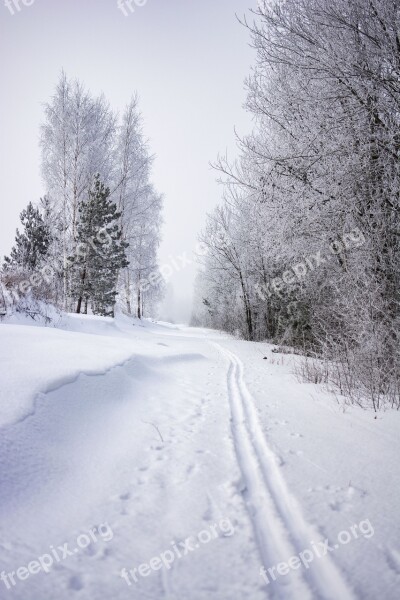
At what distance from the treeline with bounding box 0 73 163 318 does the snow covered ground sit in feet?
33.2

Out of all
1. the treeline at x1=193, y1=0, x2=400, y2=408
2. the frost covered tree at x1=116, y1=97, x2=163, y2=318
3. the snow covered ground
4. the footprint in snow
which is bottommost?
the footprint in snow

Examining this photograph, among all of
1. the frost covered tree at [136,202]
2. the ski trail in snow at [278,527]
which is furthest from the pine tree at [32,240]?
the ski trail in snow at [278,527]

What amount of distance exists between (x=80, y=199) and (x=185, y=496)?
57.5 feet

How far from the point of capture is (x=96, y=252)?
1593cm

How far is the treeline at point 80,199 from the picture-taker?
14.8 m

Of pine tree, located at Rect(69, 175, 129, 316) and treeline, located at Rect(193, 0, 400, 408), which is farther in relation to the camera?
pine tree, located at Rect(69, 175, 129, 316)

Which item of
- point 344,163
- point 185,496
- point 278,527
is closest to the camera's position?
point 278,527

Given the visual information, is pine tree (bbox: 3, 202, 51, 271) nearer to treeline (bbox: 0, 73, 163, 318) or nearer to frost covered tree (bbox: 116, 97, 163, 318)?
treeline (bbox: 0, 73, 163, 318)

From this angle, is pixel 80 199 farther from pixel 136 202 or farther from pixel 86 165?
pixel 136 202

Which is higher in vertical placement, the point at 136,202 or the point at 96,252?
the point at 136,202

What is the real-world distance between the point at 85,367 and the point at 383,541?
11.7 ft

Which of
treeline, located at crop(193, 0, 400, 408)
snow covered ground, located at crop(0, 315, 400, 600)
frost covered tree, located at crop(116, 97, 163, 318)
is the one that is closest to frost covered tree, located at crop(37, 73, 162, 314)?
frost covered tree, located at crop(116, 97, 163, 318)

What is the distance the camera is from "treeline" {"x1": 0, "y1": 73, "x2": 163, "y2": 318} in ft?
48.5

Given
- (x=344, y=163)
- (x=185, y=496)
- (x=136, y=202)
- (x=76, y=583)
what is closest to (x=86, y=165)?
(x=136, y=202)
